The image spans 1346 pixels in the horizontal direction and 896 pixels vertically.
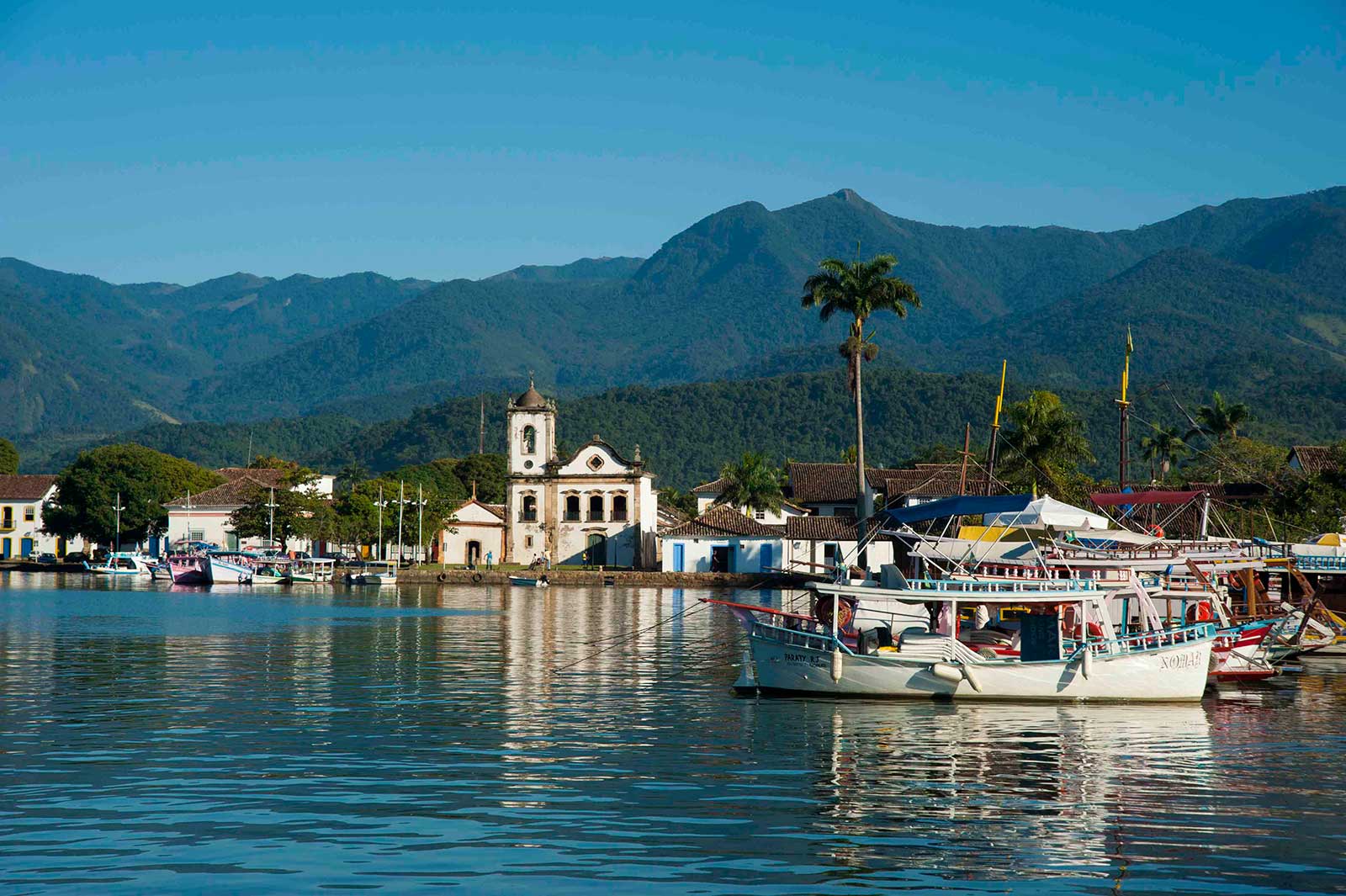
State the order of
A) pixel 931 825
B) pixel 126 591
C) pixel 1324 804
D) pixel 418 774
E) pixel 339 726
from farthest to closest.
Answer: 1. pixel 126 591
2. pixel 339 726
3. pixel 418 774
4. pixel 1324 804
5. pixel 931 825

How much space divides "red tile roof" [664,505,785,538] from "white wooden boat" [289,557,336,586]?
23814 millimetres

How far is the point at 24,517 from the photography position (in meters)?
129

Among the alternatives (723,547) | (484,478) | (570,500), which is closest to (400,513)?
(570,500)

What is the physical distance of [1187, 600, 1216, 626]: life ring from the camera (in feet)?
115

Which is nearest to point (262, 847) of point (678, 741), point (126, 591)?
point (678, 741)

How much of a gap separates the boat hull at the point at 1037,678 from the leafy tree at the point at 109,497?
329 feet

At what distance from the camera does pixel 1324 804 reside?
17969 millimetres

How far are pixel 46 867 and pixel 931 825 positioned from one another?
385 inches

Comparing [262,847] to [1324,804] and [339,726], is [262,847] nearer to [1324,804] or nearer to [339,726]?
[339,726]

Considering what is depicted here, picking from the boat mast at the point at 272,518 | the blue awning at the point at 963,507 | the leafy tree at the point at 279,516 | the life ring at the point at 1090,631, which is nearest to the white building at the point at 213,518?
the leafy tree at the point at 279,516

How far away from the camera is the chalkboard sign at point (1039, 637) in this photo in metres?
28.5

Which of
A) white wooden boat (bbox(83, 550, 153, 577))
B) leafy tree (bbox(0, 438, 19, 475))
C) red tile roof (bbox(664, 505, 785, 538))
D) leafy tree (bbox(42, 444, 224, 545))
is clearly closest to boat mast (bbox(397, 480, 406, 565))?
white wooden boat (bbox(83, 550, 153, 577))

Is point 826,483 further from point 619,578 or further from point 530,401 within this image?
point 530,401

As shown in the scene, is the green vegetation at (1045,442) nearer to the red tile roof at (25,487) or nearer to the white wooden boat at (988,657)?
the white wooden boat at (988,657)
